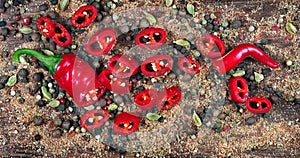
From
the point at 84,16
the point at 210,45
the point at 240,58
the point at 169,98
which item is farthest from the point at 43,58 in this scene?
the point at 240,58

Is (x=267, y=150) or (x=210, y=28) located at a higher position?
(x=210, y=28)

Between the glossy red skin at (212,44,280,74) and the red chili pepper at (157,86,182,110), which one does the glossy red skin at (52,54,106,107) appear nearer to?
the red chili pepper at (157,86,182,110)

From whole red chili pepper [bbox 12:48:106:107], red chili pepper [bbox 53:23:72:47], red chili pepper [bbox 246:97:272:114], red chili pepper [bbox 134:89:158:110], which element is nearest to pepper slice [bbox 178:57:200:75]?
red chili pepper [bbox 134:89:158:110]

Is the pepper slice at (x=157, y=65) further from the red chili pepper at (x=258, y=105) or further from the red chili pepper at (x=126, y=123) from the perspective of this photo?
the red chili pepper at (x=258, y=105)

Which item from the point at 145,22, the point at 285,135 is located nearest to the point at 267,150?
the point at 285,135

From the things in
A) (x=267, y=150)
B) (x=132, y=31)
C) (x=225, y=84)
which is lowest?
(x=267, y=150)

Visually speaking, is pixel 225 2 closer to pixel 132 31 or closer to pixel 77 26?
pixel 132 31
